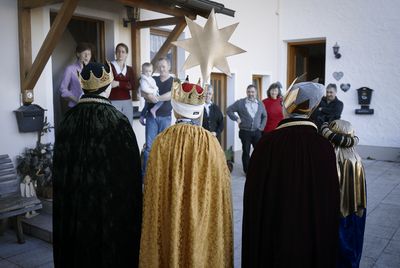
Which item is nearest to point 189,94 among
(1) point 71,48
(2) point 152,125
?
(2) point 152,125

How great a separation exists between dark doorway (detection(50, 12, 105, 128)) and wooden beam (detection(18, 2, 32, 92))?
3.87ft

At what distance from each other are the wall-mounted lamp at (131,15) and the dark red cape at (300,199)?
3800mm

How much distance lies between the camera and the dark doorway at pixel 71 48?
18.8 feet

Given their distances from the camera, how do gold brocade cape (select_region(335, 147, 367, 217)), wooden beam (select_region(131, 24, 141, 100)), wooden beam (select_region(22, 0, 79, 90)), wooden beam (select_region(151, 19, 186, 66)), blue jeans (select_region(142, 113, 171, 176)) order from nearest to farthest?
gold brocade cape (select_region(335, 147, 367, 217))
wooden beam (select_region(22, 0, 79, 90))
blue jeans (select_region(142, 113, 171, 176))
wooden beam (select_region(151, 19, 186, 66))
wooden beam (select_region(131, 24, 141, 100))

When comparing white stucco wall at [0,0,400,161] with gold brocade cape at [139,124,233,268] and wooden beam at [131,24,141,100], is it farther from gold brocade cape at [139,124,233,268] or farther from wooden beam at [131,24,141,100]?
gold brocade cape at [139,124,233,268]

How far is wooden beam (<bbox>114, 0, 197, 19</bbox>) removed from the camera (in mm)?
4765

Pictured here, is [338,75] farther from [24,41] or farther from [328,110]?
[24,41]

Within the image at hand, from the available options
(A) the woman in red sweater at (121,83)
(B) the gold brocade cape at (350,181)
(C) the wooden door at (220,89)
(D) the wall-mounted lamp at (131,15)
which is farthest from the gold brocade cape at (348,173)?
(C) the wooden door at (220,89)

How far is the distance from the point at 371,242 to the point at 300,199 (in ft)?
7.72

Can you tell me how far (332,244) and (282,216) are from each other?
0.33m

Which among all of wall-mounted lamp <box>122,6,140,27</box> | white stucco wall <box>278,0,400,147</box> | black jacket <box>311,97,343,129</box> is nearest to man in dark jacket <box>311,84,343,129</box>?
black jacket <box>311,97,343,129</box>

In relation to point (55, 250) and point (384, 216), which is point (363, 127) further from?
point (55, 250)

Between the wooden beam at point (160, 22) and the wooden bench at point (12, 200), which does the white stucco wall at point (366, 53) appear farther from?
the wooden bench at point (12, 200)

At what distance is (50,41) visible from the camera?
4.20 metres
